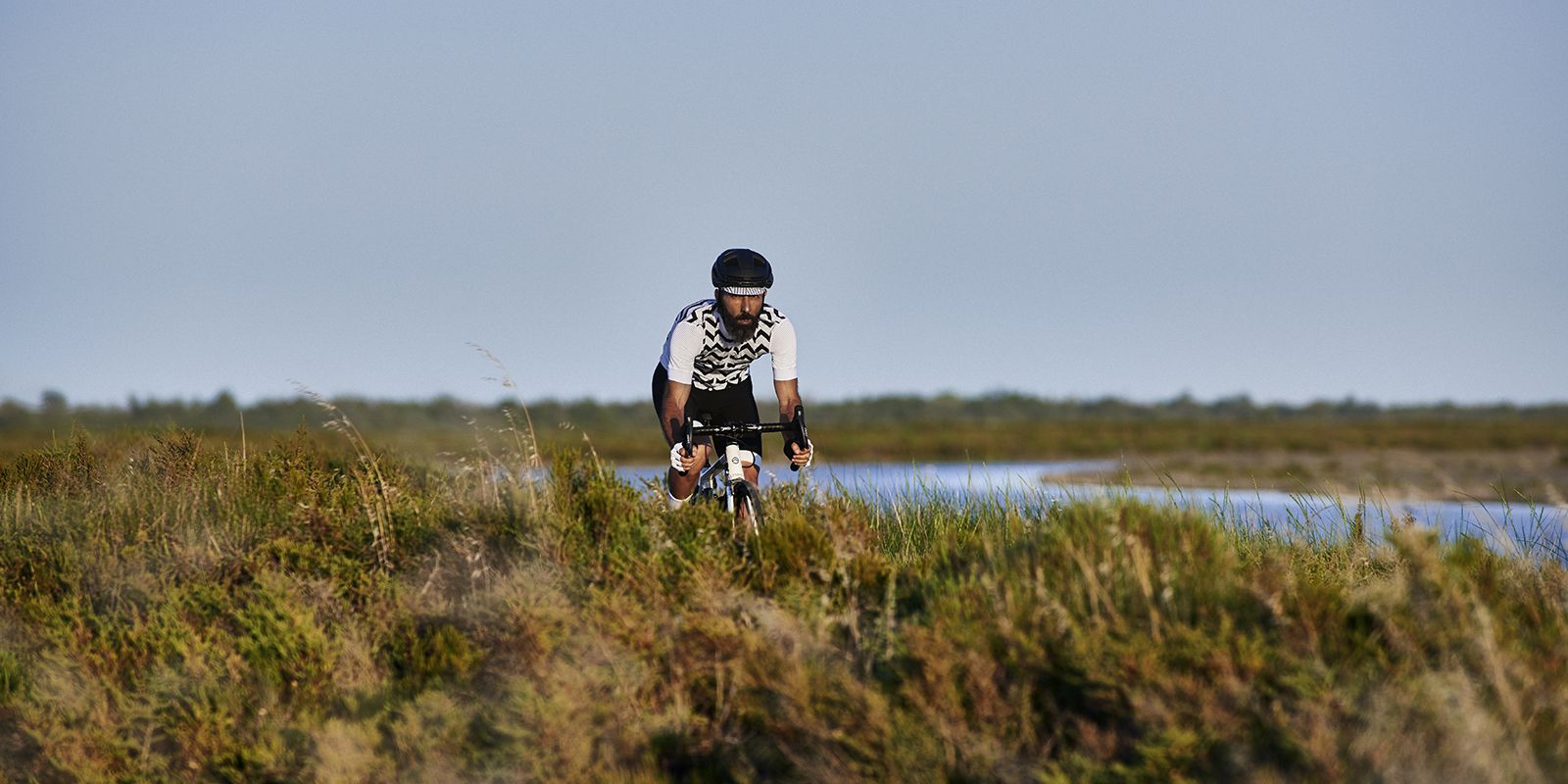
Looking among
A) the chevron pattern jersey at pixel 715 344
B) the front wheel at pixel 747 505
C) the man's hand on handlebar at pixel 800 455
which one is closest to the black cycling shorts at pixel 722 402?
the chevron pattern jersey at pixel 715 344

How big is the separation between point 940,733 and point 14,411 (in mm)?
12520

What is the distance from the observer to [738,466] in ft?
25.5

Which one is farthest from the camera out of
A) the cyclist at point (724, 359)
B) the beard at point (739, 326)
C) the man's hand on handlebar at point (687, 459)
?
the beard at point (739, 326)

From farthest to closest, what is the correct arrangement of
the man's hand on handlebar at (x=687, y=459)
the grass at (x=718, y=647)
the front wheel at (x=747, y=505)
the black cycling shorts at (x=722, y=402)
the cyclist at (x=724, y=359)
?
the black cycling shorts at (x=722, y=402) < the cyclist at (x=724, y=359) < the man's hand on handlebar at (x=687, y=459) < the front wheel at (x=747, y=505) < the grass at (x=718, y=647)

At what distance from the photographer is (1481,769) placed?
13.1 feet

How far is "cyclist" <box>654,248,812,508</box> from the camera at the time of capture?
780 centimetres

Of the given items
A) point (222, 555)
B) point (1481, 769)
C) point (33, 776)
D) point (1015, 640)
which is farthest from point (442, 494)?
point (1481, 769)

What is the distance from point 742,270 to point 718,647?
2.84m

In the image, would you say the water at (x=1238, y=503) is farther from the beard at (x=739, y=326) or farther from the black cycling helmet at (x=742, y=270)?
the black cycling helmet at (x=742, y=270)

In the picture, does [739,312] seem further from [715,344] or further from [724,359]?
[724,359]

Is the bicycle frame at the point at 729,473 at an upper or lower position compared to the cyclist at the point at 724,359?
lower

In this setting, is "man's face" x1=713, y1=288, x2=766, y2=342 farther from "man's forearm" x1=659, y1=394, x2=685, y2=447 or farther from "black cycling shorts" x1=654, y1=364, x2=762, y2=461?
"black cycling shorts" x1=654, y1=364, x2=762, y2=461

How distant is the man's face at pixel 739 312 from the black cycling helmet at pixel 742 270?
84 mm

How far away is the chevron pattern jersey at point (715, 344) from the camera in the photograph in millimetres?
8156
